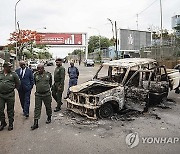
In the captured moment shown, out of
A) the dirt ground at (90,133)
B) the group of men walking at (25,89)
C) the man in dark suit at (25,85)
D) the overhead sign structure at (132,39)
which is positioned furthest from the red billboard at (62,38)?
the group of men walking at (25,89)

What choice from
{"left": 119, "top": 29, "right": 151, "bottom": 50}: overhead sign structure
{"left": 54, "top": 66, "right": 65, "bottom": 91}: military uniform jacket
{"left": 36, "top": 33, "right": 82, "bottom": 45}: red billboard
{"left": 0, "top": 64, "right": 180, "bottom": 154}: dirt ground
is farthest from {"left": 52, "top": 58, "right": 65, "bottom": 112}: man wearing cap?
{"left": 36, "top": 33, "right": 82, "bottom": 45}: red billboard

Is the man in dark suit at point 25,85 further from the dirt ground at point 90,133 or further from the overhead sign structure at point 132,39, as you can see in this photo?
the overhead sign structure at point 132,39

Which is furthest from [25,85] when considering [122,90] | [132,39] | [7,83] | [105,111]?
[132,39]

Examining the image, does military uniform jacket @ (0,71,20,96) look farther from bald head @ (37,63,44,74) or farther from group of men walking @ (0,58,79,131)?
bald head @ (37,63,44,74)

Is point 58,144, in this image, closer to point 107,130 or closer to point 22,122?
point 107,130

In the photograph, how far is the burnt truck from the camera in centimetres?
786

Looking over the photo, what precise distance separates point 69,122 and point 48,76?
4.52ft

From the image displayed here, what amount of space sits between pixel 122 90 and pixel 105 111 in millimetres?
853

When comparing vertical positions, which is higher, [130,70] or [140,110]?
[130,70]

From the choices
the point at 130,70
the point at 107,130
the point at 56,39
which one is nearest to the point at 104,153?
the point at 107,130

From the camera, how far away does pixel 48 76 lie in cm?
755

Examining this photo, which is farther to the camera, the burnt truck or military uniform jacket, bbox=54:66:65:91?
military uniform jacket, bbox=54:66:65:91

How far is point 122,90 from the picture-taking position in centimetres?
831

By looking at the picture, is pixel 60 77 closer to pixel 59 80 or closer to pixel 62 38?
pixel 59 80
